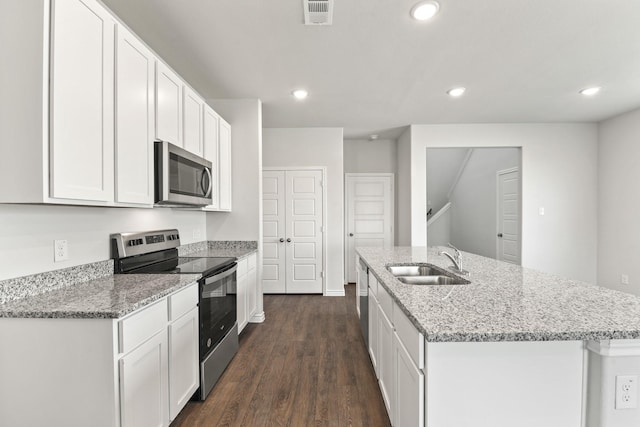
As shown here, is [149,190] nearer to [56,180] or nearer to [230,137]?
[56,180]

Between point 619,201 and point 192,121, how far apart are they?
5.62 m

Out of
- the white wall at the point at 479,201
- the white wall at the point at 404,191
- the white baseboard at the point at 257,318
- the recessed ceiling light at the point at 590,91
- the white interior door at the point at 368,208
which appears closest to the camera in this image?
the recessed ceiling light at the point at 590,91

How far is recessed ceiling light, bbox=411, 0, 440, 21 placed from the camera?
1.93 meters

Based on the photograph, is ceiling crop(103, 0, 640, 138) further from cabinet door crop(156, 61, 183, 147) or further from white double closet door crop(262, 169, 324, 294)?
white double closet door crop(262, 169, 324, 294)

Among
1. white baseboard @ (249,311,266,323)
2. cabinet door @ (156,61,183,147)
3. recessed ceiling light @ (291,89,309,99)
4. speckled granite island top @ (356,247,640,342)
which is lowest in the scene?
white baseboard @ (249,311,266,323)

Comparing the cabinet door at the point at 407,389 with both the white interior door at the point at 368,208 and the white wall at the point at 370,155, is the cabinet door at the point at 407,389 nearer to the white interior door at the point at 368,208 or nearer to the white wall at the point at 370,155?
the white interior door at the point at 368,208

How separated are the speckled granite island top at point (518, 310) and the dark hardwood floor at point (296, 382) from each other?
37.3 inches

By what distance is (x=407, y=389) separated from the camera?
1.29 metres

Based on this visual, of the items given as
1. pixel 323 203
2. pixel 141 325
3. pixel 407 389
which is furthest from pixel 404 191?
pixel 141 325

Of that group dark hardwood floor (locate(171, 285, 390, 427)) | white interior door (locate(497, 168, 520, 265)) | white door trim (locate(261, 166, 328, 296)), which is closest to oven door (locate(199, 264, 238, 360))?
dark hardwood floor (locate(171, 285, 390, 427))

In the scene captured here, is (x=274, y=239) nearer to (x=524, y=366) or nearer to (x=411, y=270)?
(x=411, y=270)

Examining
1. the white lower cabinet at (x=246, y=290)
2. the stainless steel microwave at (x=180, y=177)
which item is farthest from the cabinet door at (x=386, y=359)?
the stainless steel microwave at (x=180, y=177)

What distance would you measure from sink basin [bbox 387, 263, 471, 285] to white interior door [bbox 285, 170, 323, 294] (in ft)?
7.90

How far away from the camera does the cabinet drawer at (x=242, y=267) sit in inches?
115
